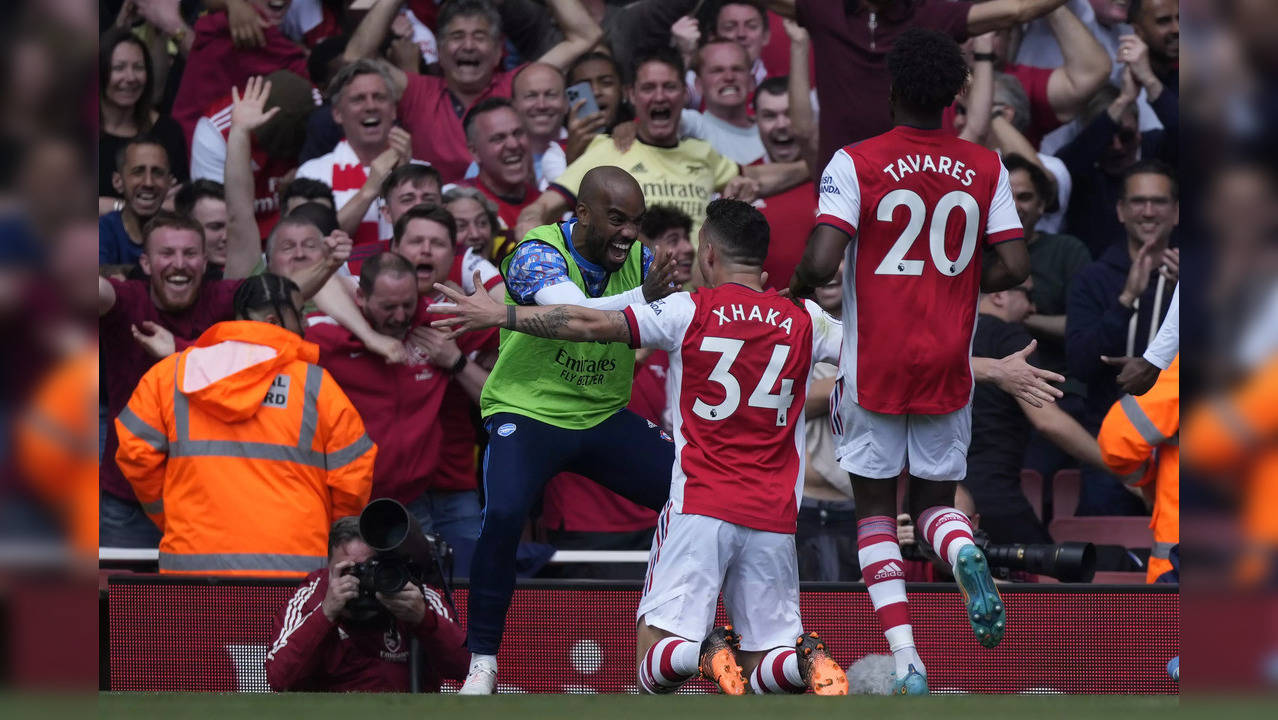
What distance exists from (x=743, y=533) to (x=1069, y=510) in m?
3.43

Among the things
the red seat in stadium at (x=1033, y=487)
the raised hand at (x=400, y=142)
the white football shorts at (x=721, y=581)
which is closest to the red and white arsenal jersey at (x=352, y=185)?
the raised hand at (x=400, y=142)

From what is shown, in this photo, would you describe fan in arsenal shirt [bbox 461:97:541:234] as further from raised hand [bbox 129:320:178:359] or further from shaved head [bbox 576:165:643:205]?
shaved head [bbox 576:165:643:205]

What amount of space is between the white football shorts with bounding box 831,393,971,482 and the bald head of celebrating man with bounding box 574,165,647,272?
1110 mm

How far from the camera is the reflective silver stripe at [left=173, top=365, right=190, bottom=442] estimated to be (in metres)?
6.85

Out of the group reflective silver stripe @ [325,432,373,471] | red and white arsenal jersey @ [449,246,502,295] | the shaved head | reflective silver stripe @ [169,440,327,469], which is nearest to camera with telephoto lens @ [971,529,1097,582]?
the shaved head

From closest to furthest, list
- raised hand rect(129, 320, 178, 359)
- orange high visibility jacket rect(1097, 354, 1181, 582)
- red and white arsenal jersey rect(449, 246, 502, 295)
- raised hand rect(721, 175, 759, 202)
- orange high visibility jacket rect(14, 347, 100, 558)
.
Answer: orange high visibility jacket rect(14, 347, 100, 558), orange high visibility jacket rect(1097, 354, 1181, 582), raised hand rect(129, 320, 178, 359), red and white arsenal jersey rect(449, 246, 502, 295), raised hand rect(721, 175, 759, 202)

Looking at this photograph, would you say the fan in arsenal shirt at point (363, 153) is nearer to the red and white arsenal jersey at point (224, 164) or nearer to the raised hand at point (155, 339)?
the red and white arsenal jersey at point (224, 164)

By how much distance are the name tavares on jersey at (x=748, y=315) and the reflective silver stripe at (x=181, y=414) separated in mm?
2646

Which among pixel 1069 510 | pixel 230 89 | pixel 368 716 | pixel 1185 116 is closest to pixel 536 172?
pixel 230 89

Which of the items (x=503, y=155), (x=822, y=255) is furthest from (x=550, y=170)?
(x=822, y=255)

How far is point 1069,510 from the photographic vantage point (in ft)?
27.5

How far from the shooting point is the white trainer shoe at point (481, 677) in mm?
5945

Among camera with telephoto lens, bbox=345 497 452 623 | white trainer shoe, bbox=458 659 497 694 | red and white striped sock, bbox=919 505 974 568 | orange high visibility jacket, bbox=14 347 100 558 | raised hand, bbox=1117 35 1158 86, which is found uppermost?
raised hand, bbox=1117 35 1158 86

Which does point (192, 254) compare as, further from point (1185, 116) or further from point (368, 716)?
point (1185, 116)
